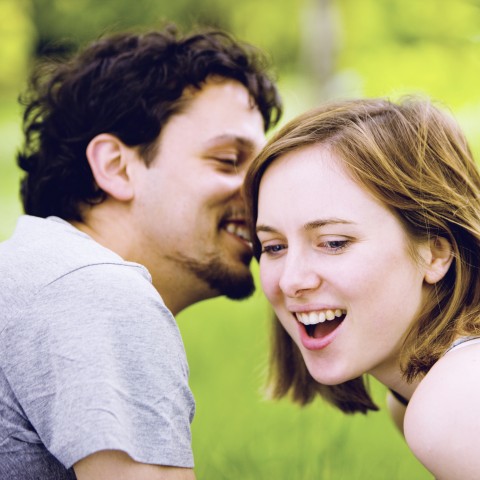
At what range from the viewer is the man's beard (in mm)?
3232

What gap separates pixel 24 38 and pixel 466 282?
1291 cm

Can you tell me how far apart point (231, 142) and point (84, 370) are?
56.4 inches

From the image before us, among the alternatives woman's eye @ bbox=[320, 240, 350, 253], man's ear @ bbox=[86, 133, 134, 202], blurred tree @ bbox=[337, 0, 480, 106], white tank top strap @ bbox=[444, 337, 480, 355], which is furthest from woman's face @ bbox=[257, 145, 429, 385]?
blurred tree @ bbox=[337, 0, 480, 106]

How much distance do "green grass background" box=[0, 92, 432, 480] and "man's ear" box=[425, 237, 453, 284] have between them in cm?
96

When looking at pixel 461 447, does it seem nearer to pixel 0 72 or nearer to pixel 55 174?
pixel 55 174

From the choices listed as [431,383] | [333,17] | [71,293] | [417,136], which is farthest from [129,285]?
[333,17]

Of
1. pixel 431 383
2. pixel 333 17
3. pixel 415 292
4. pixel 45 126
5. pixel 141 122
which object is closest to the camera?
pixel 431 383

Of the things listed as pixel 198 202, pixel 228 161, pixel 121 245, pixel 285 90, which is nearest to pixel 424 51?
pixel 285 90

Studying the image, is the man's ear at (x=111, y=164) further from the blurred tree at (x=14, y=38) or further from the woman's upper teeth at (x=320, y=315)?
the blurred tree at (x=14, y=38)

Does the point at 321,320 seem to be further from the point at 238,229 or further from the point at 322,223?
the point at 238,229

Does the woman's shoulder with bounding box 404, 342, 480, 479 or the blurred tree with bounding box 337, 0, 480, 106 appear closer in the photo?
the woman's shoulder with bounding box 404, 342, 480, 479

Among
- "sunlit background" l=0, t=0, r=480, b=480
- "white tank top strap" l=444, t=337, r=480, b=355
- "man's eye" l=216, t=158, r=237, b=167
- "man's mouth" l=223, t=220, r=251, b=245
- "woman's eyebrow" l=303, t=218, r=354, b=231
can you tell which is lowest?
"sunlit background" l=0, t=0, r=480, b=480

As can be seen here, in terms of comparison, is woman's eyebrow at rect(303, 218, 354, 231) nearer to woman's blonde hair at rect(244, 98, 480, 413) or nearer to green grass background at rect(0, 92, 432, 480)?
woman's blonde hair at rect(244, 98, 480, 413)

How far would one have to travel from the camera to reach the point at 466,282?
2.62m
